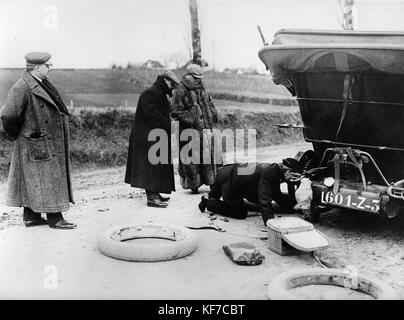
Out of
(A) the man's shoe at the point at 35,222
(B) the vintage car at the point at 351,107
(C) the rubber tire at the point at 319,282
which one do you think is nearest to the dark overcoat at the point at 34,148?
(A) the man's shoe at the point at 35,222

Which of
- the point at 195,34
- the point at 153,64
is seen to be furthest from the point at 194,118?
the point at 153,64

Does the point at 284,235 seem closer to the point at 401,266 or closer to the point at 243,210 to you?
the point at 401,266

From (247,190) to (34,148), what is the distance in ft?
8.54

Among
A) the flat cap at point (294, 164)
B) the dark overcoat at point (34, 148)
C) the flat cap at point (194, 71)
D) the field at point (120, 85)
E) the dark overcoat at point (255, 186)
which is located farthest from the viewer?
the field at point (120, 85)

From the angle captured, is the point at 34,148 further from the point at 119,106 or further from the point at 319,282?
the point at 119,106

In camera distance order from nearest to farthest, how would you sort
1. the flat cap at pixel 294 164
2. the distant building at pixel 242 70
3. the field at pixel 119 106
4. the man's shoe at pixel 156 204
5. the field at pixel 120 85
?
the flat cap at pixel 294 164 → the man's shoe at pixel 156 204 → the field at pixel 119 106 → the field at pixel 120 85 → the distant building at pixel 242 70

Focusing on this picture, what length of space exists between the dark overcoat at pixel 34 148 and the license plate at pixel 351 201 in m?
3.08

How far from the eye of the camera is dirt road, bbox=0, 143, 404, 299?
462 centimetres

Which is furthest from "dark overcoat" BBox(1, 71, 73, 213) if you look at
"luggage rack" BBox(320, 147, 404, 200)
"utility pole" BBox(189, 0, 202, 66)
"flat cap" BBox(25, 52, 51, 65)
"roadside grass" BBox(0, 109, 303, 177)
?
"utility pole" BBox(189, 0, 202, 66)

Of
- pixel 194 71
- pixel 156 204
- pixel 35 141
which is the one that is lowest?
pixel 156 204

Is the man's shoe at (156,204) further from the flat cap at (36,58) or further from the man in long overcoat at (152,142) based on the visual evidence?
the flat cap at (36,58)

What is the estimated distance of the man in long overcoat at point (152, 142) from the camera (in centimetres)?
751

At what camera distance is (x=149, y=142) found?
7512mm

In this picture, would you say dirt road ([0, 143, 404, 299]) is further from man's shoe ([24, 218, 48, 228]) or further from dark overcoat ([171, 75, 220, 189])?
dark overcoat ([171, 75, 220, 189])
